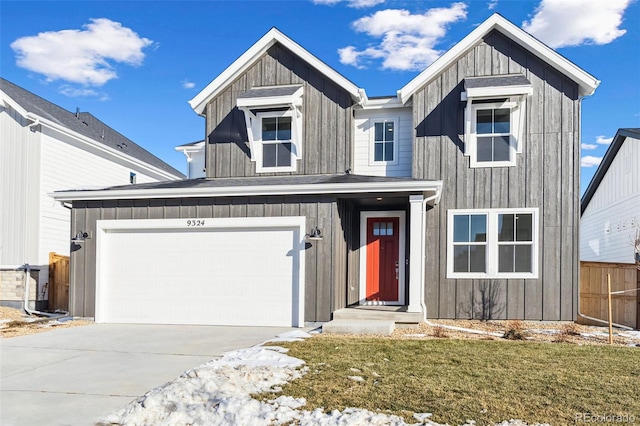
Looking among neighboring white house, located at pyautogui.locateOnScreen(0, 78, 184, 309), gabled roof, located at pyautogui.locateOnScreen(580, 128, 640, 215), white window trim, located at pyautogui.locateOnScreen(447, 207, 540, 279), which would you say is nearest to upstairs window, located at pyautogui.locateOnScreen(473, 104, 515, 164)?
white window trim, located at pyautogui.locateOnScreen(447, 207, 540, 279)

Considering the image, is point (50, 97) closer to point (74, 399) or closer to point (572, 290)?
point (74, 399)

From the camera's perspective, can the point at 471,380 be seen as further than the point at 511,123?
No

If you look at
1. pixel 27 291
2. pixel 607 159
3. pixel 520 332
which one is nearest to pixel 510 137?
pixel 520 332

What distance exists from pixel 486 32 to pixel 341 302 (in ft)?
23.5

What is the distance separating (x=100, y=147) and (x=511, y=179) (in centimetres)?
1309

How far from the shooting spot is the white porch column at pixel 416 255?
34.2 ft

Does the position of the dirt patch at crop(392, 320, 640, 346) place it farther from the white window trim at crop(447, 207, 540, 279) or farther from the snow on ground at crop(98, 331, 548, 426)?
the snow on ground at crop(98, 331, 548, 426)

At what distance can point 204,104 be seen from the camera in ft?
44.8

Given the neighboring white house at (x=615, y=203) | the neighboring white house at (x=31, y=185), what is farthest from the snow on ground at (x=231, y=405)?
the neighboring white house at (x=615, y=203)

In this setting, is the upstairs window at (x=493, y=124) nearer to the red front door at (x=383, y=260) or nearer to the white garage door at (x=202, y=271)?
the red front door at (x=383, y=260)

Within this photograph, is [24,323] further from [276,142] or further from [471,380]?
[471,380]

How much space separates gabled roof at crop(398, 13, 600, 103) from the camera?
1155cm

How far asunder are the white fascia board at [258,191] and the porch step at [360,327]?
2689 millimetres

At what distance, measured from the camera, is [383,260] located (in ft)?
41.6
